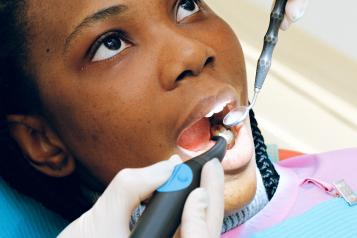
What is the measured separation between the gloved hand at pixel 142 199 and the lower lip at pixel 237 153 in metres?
0.07

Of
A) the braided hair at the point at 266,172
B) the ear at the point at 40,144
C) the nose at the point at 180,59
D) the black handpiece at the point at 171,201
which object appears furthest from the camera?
the braided hair at the point at 266,172

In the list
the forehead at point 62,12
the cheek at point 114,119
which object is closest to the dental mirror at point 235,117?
the cheek at point 114,119

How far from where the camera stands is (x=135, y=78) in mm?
898

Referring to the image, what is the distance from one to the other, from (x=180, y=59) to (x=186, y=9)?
0.15m

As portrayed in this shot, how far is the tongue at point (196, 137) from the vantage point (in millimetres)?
938

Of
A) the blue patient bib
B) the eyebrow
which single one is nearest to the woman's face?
the eyebrow

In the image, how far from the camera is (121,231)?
819mm

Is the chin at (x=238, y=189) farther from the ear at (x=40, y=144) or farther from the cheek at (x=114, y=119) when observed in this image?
the ear at (x=40, y=144)

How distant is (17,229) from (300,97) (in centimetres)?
99

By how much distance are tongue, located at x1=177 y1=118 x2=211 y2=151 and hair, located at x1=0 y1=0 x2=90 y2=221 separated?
0.26 metres

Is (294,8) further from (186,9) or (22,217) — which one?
(22,217)

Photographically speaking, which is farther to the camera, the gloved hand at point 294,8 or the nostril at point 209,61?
the gloved hand at point 294,8

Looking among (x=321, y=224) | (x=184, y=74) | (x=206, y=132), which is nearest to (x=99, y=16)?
(x=184, y=74)

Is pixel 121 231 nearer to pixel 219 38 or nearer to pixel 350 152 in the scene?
pixel 219 38
